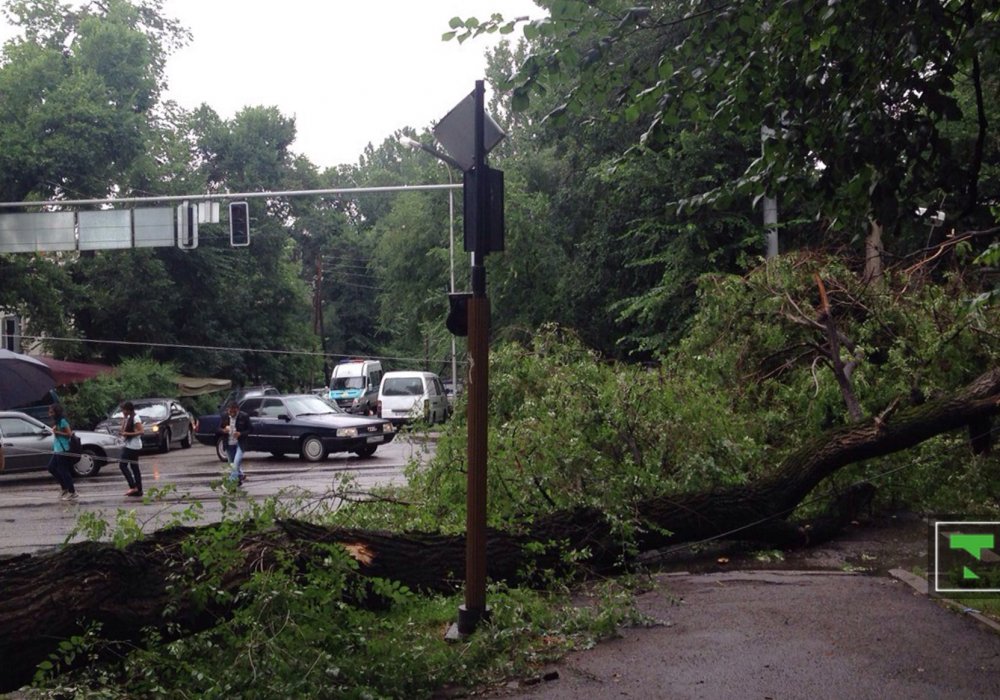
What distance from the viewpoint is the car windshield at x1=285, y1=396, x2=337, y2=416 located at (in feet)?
86.5

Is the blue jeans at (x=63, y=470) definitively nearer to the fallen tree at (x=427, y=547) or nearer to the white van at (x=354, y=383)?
the fallen tree at (x=427, y=547)

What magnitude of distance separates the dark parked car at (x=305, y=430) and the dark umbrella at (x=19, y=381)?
4.24 metres

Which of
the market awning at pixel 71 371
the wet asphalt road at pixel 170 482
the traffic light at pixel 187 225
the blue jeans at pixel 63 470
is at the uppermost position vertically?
the traffic light at pixel 187 225

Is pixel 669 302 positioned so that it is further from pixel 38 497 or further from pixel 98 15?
pixel 98 15

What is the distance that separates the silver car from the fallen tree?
15.9 metres

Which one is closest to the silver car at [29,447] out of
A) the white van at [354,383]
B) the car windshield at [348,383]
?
the white van at [354,383]

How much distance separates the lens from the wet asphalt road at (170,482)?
12.9 metres

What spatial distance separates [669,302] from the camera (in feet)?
82.1

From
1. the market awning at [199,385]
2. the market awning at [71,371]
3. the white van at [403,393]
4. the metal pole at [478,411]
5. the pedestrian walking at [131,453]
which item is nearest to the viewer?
the metal pole at [478,411]

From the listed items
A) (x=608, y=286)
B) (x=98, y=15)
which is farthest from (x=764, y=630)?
(x=98, y=15)

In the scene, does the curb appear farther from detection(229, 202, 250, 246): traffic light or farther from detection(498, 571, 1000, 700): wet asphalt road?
detection(229, 202, 250, 246): traffic light

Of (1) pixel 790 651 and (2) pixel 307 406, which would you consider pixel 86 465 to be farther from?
(1) pixel 790 651

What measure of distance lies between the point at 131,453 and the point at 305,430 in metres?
7.43

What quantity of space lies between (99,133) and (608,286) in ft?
63.7
